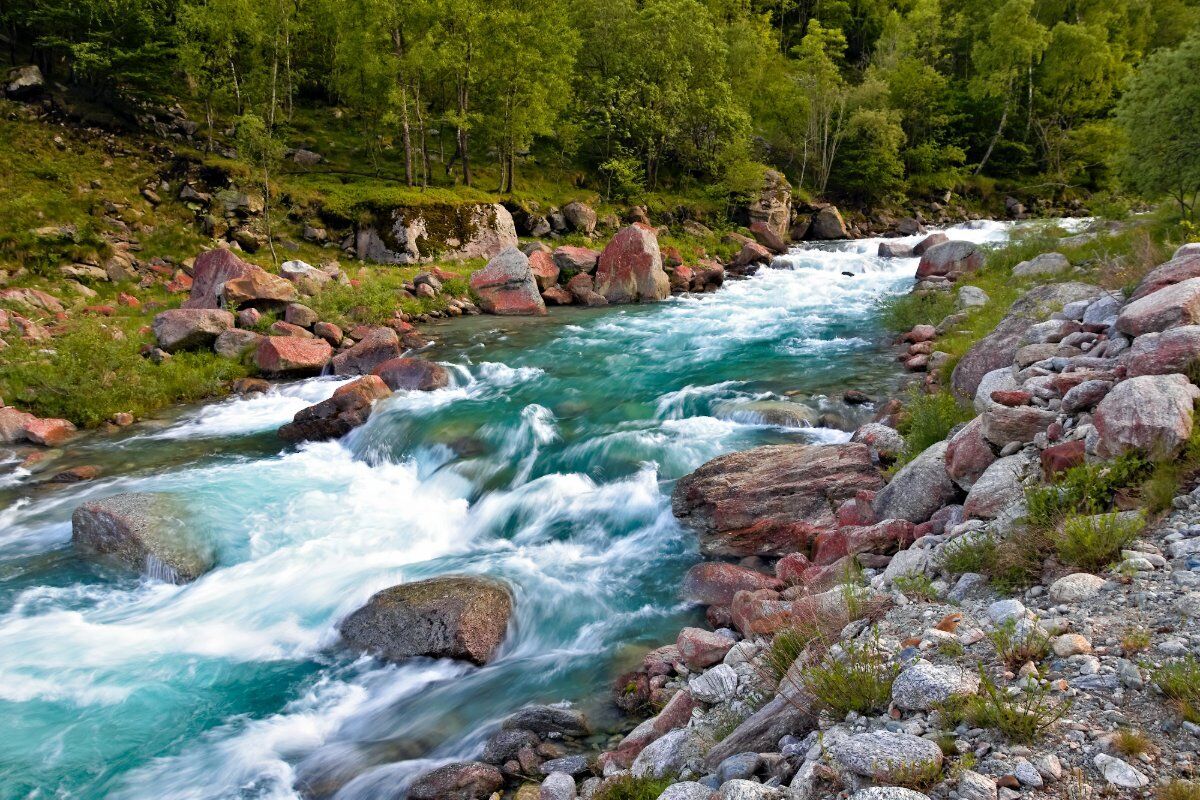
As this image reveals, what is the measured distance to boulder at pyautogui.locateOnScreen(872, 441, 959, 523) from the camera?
777 centimetres

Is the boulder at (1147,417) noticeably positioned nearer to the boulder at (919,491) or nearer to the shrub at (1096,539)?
the shrub at (1096,539)

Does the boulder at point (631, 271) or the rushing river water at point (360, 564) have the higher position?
the boulder at point (631, 271)

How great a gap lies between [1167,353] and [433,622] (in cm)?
824

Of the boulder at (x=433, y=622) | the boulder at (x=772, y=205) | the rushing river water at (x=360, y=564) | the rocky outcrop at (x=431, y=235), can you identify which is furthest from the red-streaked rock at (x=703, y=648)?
the boulder at (x=772, y=205)

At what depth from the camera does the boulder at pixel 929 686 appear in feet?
12.7

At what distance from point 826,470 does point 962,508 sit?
3.27 meters

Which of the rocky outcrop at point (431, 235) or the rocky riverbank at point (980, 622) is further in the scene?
the rocky outcrop at point (431, 235)

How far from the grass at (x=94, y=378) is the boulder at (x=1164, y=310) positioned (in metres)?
18.9

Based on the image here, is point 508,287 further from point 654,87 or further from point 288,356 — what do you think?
point 654,87

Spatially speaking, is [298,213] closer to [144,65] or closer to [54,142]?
[54,142]

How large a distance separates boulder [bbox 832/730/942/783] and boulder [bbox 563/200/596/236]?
33.6m

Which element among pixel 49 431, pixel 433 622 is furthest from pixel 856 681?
pixel 49 431

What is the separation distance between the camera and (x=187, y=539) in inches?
422

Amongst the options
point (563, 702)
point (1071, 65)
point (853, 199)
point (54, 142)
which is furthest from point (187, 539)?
point (1071, 65)
